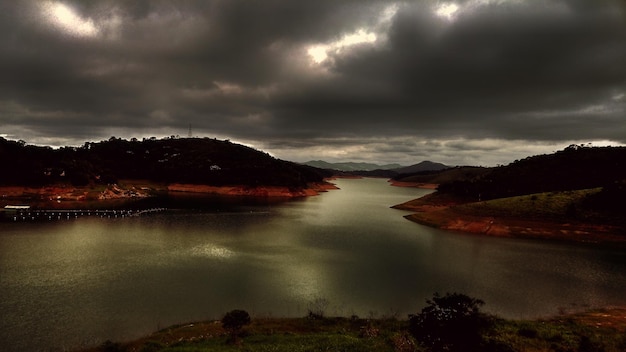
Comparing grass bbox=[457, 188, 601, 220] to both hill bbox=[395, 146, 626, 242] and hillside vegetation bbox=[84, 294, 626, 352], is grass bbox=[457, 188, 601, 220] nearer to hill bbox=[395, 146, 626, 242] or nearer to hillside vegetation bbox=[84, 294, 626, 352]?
hill bbox=[395, 146, 626, 242]

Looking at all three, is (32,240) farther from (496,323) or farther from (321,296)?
(496,323)

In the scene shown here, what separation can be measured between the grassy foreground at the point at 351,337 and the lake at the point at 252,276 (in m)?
2.84

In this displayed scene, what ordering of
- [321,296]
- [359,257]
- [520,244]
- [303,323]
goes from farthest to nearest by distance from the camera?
[520,244]
[359,257]
[321,296]
[303,323]

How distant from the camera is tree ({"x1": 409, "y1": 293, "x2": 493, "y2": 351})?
1969 cm

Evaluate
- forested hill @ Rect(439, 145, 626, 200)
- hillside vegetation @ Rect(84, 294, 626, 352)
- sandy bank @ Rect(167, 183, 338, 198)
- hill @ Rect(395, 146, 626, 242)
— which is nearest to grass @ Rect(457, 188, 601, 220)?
hill @ Rect(395, 146, 626, 242)

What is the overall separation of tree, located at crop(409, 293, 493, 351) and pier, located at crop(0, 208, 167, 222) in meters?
83.4

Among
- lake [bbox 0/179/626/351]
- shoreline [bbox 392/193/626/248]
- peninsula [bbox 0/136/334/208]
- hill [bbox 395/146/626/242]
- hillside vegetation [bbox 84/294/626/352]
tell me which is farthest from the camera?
peninsula [bbox 0/136/334/208]

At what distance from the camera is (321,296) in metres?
33.6

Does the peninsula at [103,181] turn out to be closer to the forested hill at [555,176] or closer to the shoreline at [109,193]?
the shoreline at [109,193]

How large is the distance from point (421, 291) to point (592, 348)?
1624 centimetres

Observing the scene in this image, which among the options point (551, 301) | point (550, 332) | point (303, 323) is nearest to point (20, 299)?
point (303, 323)

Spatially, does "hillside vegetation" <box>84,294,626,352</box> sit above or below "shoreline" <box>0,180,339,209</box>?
below

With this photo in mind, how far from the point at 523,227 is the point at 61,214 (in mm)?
106439

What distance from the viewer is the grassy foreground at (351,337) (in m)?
19.4
